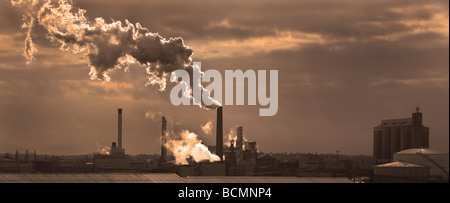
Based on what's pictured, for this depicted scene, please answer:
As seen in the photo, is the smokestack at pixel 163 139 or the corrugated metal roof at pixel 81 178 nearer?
the corrugated metal roof at pixel 81 178

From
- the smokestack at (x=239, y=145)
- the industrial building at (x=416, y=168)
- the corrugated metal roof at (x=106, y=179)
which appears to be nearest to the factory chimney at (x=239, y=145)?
the smokestack at (x=239, y=145)

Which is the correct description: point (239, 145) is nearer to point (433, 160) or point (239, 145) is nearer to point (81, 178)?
point (433, 160)

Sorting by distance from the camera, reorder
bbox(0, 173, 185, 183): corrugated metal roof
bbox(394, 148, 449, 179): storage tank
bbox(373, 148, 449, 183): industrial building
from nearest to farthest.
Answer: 1. bbox(0, 173, 185, 183): corrugated metal roof
2. bbox(373, 148, 449, 183): industrial building
3. bbox(394, 148, 449, 179): storage tank

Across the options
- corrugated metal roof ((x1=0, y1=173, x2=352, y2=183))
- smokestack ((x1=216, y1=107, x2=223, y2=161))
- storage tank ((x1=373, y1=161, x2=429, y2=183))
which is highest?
smokestack ((x1=216, y1=107, x2=223, y2=161))

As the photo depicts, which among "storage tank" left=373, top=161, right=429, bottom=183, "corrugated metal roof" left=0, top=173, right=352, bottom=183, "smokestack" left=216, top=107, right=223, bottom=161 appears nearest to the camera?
"corrugated metal roof" left=0, top=173, right=352, bottom=183

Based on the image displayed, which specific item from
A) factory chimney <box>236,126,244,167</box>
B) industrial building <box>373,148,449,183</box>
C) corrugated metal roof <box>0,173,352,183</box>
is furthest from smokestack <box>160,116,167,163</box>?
corrugated metal roof <box>0,173,352,183</box>

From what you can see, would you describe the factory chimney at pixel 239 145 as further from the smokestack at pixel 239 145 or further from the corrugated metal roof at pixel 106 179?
the corrugated metal roof at pixel 106 179

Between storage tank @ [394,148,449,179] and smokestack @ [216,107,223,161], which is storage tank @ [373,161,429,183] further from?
smokestack @ [216,107,223,161]

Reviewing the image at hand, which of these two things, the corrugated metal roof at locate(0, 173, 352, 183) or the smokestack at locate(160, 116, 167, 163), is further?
the smokestack at locate(160, 116, 167, 163)
